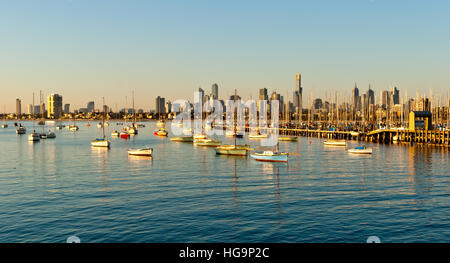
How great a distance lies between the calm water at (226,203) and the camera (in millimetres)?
33656

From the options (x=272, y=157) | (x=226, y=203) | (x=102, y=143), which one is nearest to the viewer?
(x=226, y=203)

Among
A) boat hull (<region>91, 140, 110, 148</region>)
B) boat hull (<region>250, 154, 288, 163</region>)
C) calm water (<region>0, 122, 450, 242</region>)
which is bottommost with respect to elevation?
calm water (<region>0, 122, 450, 242</region>)

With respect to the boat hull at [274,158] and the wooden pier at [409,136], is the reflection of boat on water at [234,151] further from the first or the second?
the wooden pier at [409,136]

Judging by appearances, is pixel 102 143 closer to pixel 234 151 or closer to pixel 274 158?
pixel 234 151

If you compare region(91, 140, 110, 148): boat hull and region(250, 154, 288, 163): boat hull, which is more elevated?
region(91, 140, 110, 148): boat hull

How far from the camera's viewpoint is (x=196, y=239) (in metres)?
31.5

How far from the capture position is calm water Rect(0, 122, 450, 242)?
1325 inches

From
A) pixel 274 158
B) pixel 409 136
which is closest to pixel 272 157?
pixel 274 158

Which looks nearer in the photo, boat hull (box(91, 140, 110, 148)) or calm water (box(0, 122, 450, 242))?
calm water (box(0, 122, 450, 242))

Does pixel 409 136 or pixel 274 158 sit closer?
pixel 274 158

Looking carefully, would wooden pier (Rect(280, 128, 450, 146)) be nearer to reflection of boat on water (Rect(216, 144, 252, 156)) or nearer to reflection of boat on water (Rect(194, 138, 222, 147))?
reflection of boat on water (Rect(194, 138, 222, 147))

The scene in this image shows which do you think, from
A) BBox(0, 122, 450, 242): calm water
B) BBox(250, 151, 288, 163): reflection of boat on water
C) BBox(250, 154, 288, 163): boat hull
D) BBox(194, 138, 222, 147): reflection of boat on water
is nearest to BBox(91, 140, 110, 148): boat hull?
BBox(194, 138, 222, 147): reflection of boat on water

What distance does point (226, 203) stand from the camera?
4522cm
